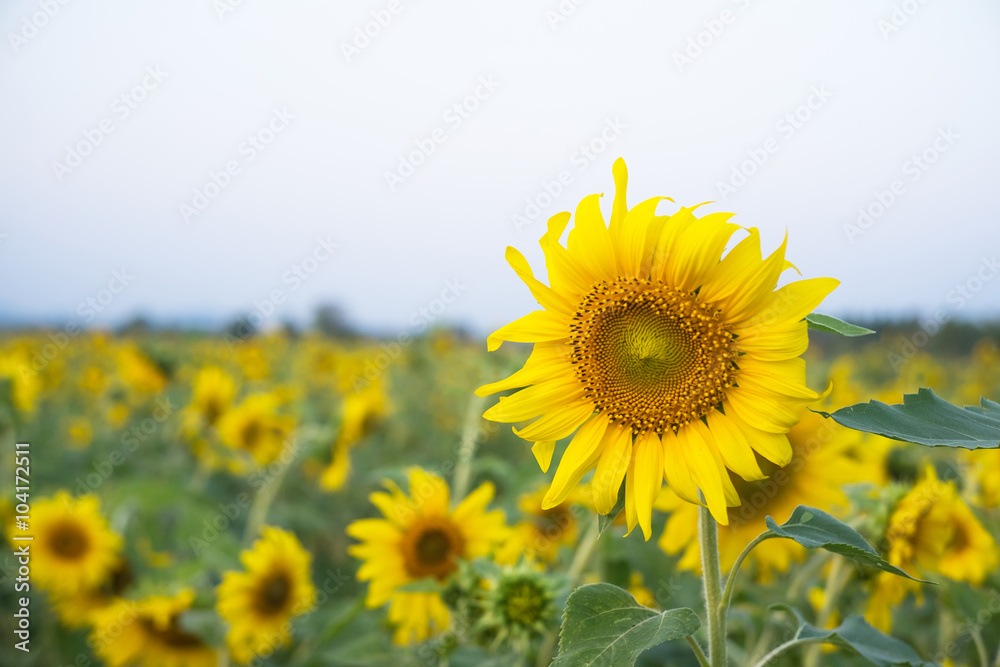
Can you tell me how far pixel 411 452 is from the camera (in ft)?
22.1

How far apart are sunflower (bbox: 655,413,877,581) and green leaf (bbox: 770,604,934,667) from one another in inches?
24.9

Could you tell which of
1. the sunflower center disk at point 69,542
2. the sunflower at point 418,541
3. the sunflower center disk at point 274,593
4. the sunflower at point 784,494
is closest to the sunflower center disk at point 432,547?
the sunflower at point 418,541

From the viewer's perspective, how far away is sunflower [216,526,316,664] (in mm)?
2787

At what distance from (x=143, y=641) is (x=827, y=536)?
10.7 feet

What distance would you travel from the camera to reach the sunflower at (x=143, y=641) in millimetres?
3074

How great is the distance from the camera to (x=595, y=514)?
180cm

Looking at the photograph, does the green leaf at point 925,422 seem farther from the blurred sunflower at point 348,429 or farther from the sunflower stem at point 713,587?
the blurred sunflower at point 348,429

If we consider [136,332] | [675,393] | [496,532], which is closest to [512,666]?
[496,532]

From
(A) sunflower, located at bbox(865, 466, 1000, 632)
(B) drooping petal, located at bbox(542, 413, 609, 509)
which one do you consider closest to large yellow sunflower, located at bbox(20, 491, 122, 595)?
(B) drooping petal, located at bbox(542, 413, 609, 509)

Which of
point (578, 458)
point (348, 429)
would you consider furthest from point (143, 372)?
A: point (578, 458)

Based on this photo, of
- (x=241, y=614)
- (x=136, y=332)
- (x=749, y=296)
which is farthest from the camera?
(x=136, y=332)

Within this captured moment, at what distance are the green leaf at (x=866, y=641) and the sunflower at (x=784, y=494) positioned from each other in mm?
632

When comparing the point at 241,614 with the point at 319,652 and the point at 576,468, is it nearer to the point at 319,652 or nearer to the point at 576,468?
the point at 319,652

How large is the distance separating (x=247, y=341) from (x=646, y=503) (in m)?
7.81
